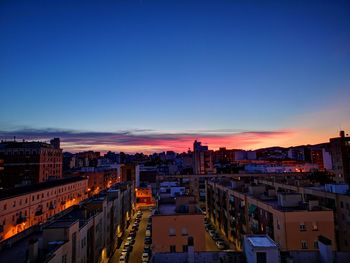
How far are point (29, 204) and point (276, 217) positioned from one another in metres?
44.0

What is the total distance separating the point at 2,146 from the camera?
93.1 meters

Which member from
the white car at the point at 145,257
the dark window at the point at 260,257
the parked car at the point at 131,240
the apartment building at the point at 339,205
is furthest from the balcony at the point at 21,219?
the apartment building at the point at 339,205

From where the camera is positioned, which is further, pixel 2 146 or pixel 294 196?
pixel 2 146

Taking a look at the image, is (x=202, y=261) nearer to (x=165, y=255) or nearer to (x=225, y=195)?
(x=165, y=255)

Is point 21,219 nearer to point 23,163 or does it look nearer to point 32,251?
point 32,251

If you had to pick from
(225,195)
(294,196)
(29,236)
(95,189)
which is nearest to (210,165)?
(95,189)

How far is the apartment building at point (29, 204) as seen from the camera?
4372 centimetres

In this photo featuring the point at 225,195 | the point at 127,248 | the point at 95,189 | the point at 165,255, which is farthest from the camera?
the point at 95,189

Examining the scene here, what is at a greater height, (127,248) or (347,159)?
(347,159)

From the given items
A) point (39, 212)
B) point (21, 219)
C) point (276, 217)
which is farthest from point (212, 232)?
point (21, 219)

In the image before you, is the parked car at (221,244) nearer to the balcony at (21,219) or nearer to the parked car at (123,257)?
the parked car at (123,257)

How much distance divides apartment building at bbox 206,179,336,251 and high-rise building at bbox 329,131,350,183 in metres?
43.0

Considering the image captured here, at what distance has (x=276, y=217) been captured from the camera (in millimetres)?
31594

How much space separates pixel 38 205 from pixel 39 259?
1608 inches
